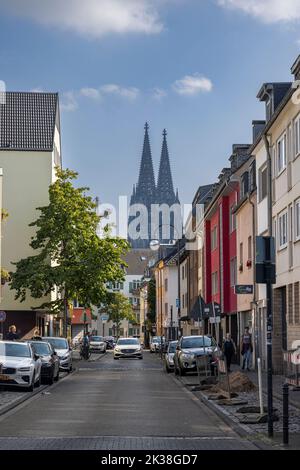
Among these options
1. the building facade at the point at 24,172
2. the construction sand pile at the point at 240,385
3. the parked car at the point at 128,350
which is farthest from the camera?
the building facade at the point at 24,172

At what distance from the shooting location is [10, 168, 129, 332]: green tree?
56.4m

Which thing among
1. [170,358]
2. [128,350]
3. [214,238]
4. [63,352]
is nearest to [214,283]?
[214,238]

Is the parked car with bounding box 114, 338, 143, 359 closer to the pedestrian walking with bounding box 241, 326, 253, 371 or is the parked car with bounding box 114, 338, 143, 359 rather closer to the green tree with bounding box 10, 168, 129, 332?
the green tree with bounding box 10, 168, 129, 332

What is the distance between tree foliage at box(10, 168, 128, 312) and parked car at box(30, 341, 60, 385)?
77.5 feet

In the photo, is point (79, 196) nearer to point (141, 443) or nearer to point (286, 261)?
point (286, 261)

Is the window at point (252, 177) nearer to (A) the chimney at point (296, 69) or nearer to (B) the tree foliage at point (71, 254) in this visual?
(A) the chimney at point (296, 69)

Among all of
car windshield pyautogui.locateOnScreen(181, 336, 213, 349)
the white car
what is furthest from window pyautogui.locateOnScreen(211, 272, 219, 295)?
the white car

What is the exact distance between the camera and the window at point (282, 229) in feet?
109

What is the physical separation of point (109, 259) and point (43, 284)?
4344mm

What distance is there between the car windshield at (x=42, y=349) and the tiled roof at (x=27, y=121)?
1558 inches

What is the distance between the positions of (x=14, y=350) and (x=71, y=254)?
29.7 metres

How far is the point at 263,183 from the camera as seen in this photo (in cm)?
3822

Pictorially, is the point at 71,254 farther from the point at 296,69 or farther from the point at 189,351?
the point at 296,69

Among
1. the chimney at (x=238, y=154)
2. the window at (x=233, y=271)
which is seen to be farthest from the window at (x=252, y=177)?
the window at (x=233, y=271)
